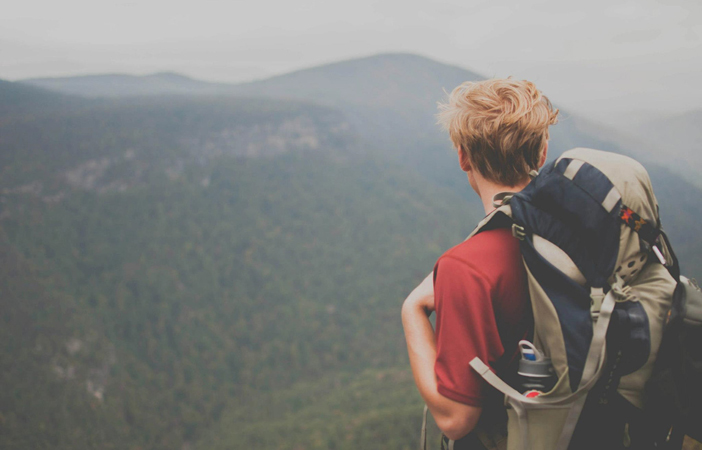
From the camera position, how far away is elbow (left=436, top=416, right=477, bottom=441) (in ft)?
5.14

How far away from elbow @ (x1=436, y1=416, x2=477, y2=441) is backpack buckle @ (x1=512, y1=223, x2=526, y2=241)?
0.63 m

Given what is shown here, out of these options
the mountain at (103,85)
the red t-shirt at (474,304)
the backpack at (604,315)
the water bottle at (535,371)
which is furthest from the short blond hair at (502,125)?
the mountain at (103,85)

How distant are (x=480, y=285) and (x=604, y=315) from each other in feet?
1.20

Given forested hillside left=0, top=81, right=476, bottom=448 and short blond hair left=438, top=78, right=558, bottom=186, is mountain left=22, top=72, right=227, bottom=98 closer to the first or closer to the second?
forested hillside left=0, top=81, right=476, bottom=448

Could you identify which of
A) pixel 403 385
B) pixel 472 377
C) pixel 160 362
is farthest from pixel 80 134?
pixel 472 377

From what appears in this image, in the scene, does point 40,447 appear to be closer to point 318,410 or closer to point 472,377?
point 318,410

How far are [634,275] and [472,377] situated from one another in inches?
24.4

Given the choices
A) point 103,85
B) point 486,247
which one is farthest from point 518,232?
point 103,85

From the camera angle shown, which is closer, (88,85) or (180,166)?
(88,85)

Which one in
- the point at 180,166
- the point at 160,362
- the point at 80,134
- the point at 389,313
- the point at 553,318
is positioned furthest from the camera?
the point at 180,166

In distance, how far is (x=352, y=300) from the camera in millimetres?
104375

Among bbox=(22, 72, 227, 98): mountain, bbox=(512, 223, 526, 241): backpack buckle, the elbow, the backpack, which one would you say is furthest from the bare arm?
bbox=(22, 72, 227, 98): mountain

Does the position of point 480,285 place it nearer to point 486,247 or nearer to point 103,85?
point 486,247

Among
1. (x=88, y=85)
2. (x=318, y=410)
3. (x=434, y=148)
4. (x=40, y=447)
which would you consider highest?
(x=88, y=85)
